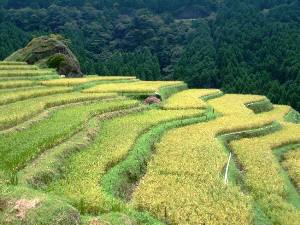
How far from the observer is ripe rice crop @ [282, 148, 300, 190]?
21609 mm

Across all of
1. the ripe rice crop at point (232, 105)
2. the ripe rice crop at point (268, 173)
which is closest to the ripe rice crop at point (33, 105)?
the ripe rice crop at point (232, 105)

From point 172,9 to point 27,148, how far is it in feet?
428

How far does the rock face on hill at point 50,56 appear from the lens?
4691 cm

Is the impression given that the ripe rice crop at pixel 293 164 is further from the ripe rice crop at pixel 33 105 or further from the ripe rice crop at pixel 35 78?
the ripe rice crop at pixel 35 78

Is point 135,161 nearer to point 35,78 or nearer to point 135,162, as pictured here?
point 135,162

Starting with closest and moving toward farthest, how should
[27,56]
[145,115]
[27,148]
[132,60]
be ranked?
[27,148] → [145,115] → [27,56] → [132,60]

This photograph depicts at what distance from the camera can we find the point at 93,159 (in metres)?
18.0

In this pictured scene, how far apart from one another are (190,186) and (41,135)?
7.05m

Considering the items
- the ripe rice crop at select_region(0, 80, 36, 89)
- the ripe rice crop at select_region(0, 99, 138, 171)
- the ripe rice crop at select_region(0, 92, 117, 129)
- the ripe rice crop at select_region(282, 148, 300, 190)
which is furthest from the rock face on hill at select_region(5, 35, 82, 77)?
the ripe rice crop at select_region(282, 148, 300, 190)

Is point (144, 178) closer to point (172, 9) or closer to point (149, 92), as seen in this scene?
point (149, 92)

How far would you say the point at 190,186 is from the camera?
16875 mm

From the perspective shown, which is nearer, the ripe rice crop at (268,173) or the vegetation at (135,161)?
the vegetation at (135,161)

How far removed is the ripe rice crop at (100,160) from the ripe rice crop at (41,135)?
123 centimetres

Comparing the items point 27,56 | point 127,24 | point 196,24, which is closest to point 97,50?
point 127,24
